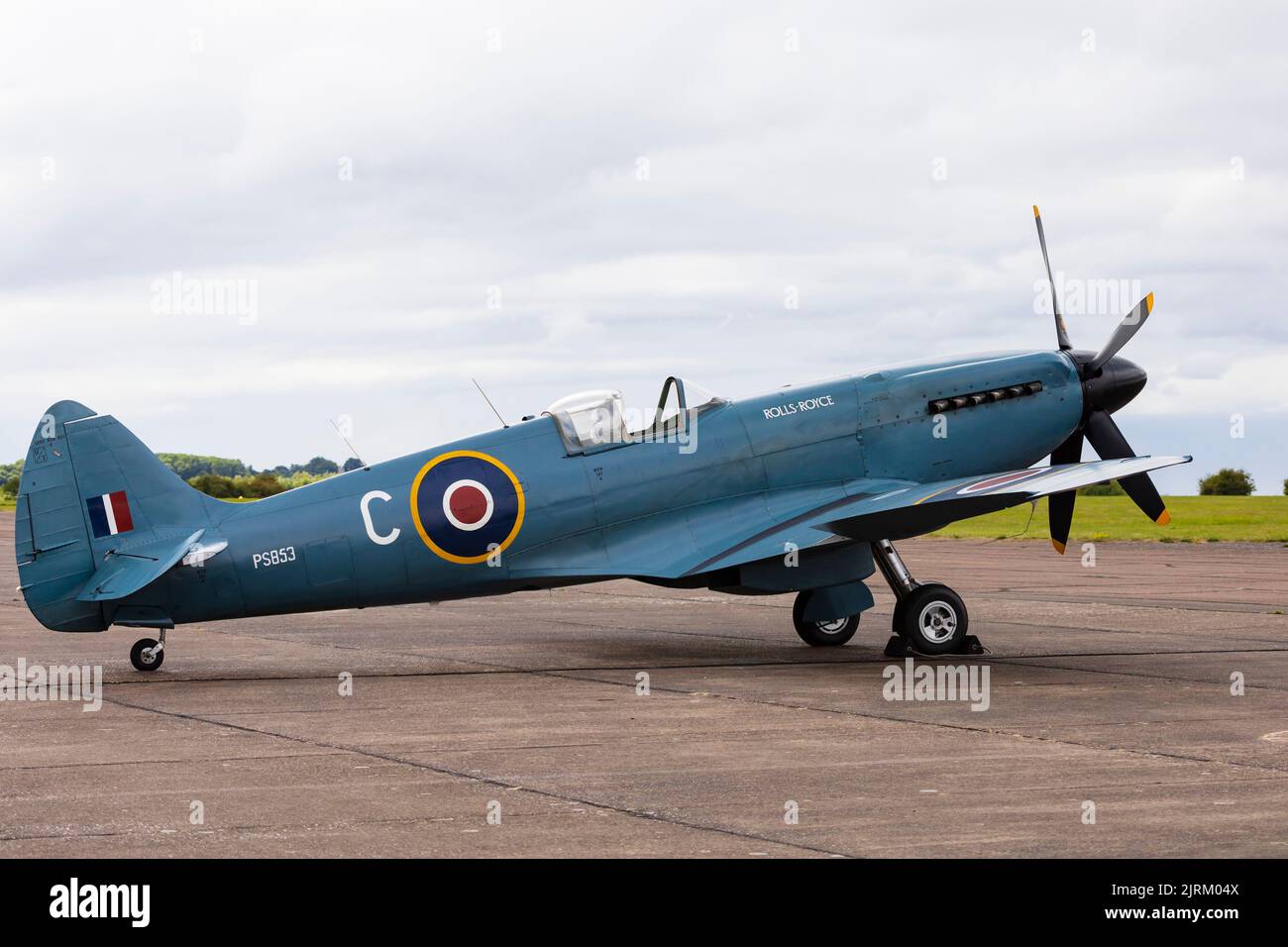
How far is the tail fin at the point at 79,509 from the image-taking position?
42.7 feet

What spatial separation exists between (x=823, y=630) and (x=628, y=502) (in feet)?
9.20

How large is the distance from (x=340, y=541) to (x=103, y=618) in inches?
85.6

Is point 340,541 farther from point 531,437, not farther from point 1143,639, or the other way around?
point 1143,639

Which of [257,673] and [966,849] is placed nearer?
[966,849]

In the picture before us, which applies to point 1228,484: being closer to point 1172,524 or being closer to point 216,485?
point 1172,524

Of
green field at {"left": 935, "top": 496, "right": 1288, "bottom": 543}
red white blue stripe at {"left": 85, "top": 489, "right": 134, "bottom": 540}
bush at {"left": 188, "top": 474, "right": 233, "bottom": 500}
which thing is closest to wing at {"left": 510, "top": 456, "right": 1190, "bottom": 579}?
red white blue stripe at {"left": 85, "top": 489, "right": 134, "bottom": 540}

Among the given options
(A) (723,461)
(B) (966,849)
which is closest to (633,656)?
(A) (723,461)

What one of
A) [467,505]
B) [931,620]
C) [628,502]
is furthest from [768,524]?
[467,505]

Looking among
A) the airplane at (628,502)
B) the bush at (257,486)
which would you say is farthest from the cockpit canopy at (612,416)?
the bush at (257,486)

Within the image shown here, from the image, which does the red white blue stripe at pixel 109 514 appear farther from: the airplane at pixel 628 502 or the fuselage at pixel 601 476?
the fuselage at pixel 601 476

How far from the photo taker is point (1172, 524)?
47344 mm

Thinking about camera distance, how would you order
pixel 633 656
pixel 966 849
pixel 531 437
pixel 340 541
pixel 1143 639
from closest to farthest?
pixel 966 849
pixel 340 541
pixel 531 437
pixel 633 656
pixel 1143 639

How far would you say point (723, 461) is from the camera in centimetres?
1483
